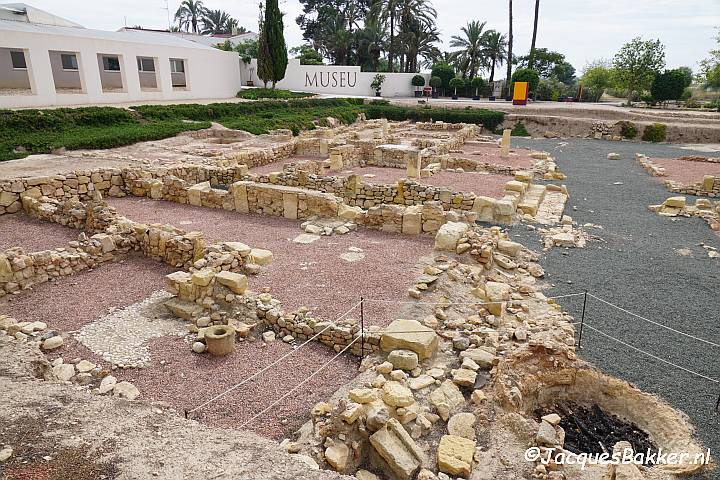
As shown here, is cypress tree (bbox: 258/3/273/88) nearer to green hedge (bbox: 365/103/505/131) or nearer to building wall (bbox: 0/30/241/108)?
building wall (bbox: 0/30/241/108)

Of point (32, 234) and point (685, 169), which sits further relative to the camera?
point (685, 169)

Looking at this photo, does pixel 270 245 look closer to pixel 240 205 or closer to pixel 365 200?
pixel 240 205

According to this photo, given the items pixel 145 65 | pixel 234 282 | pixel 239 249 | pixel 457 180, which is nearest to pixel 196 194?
pixel 239 249

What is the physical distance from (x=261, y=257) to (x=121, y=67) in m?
27.3

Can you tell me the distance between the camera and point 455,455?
455 centimetres

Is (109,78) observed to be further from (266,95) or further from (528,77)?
(528,77)

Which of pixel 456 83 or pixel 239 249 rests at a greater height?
pixel 456 83

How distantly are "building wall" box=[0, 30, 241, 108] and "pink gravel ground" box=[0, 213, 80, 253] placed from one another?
53.4 ft

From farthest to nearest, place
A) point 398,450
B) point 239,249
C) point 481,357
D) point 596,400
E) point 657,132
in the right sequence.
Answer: point 657,132, point 239,249, point 596,400, point 481,357, point 398,450

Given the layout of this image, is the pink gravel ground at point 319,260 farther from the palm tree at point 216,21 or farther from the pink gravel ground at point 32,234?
the palm tree at point 216,21

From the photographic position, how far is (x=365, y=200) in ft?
46.6

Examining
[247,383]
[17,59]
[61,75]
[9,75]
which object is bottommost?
[247,383]

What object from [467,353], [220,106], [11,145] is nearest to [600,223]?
[467,353]

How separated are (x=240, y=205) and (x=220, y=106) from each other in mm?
18947
